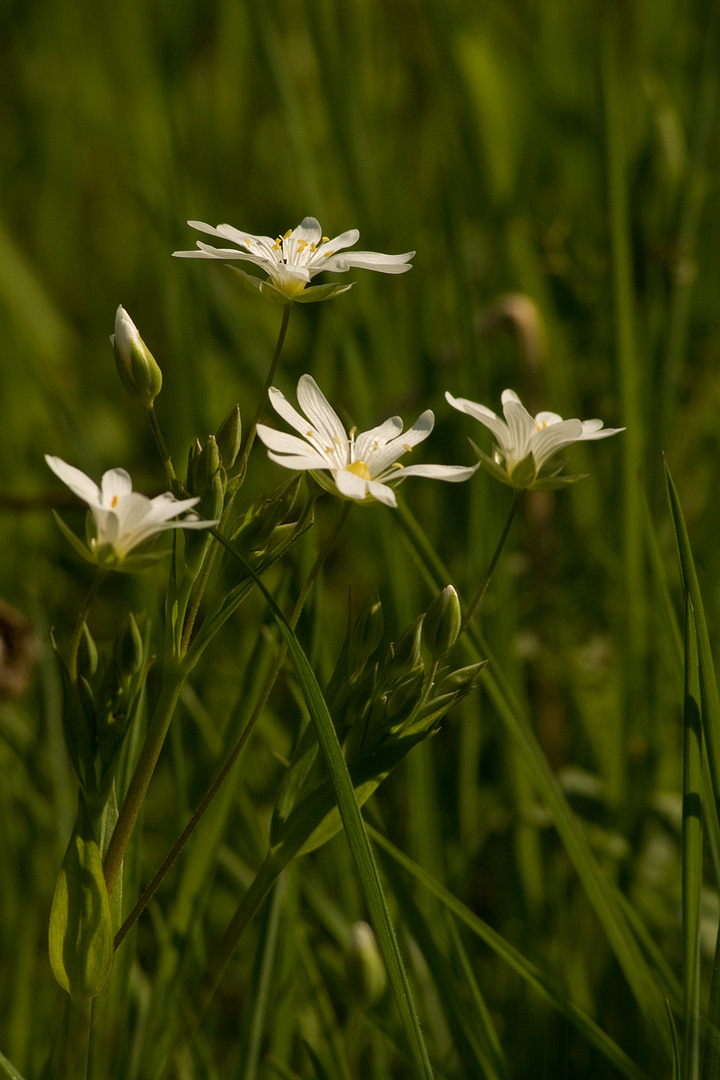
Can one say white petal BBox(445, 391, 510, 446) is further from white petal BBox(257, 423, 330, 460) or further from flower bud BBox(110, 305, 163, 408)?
flower bud BBox(110, 305, 163, 408)

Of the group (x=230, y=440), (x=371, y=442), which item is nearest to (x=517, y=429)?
(x=371, y=442)

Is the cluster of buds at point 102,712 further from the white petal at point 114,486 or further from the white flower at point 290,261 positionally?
the white flower at point 290,261

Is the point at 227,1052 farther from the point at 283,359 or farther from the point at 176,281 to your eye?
the point at 283,359

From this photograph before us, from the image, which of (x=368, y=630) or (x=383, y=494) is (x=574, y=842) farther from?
(x=383, y=494)

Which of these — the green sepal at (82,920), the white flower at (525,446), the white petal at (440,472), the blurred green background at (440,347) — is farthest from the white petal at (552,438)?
the green sepal at (82,920)

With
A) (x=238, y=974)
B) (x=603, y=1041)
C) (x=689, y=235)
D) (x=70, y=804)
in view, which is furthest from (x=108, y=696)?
(x=689, y=235)

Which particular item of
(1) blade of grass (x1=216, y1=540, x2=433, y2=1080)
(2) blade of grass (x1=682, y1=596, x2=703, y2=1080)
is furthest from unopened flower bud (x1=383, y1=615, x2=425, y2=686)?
(2) blade of grass (x1=682, y1=596, x2=703, y2=1080)
